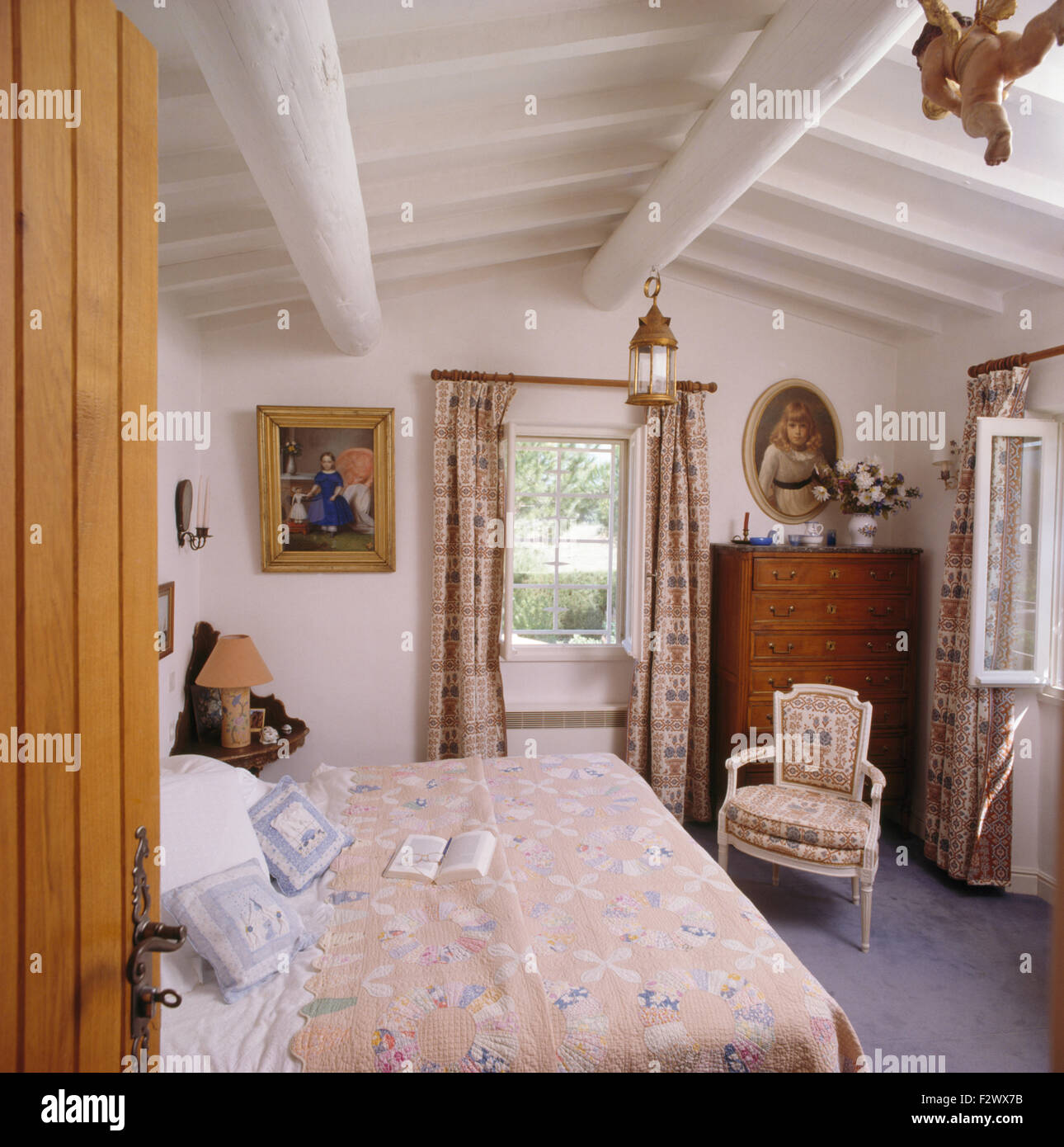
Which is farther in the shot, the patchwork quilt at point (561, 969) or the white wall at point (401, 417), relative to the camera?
the white wall at point (401, 417)

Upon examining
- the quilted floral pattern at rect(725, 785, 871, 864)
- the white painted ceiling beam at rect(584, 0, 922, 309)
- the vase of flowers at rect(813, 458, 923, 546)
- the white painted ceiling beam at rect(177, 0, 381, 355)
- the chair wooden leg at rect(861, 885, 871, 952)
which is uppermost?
the white painted ceiling beam at rect(584, 0, 922, 309)

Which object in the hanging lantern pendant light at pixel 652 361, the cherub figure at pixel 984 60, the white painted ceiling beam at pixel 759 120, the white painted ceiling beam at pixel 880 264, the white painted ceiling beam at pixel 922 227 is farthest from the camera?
the white painted ceiling beam at pixel 880 264

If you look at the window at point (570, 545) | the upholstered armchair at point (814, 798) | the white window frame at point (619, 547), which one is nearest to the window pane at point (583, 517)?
the window at point (570, 545)

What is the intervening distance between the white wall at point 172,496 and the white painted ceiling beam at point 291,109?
1.35m

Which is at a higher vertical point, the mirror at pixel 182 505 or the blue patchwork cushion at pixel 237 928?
the mirror at pixel 182 505

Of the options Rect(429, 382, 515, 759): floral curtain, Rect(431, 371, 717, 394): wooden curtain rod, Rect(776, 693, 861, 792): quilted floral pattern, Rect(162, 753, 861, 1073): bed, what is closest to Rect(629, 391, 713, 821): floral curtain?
Rect(431, 371, 717, 394): wooden curtain rod

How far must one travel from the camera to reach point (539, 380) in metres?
4.49

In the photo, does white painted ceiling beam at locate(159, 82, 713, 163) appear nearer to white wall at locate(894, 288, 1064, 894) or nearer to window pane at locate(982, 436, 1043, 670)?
white wall at locate(894, 288, 1064, 894)

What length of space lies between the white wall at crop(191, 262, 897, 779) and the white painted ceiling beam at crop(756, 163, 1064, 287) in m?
1.33

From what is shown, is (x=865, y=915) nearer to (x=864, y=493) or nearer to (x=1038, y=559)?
(x=1038, y=559)

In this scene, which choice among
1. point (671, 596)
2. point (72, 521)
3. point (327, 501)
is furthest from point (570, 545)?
point (72, 521)

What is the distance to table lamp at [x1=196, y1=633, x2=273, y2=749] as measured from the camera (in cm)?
371

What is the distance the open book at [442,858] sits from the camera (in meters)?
2.43

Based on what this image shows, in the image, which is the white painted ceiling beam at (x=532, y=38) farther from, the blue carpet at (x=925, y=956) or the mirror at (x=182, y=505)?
the blue carpet at (x=925, y=956)
